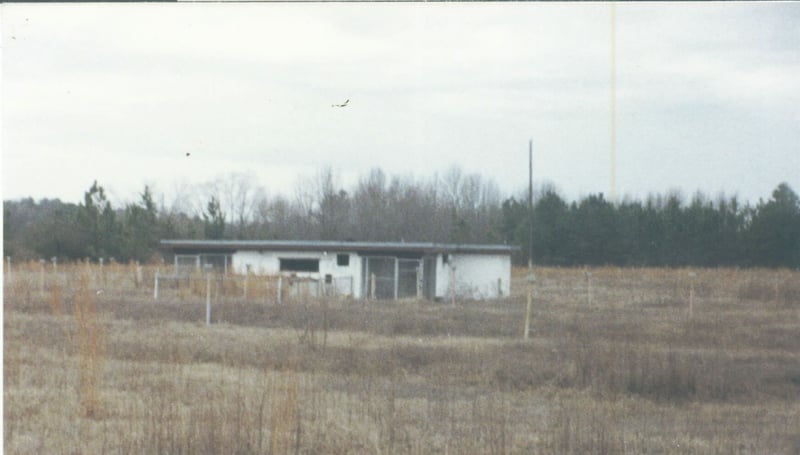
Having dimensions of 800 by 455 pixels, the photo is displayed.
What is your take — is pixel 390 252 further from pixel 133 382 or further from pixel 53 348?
pixel 133 382

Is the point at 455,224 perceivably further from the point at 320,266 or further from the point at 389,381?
the point at 389,381

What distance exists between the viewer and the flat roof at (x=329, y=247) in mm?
34328

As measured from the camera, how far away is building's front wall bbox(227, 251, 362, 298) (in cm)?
3431

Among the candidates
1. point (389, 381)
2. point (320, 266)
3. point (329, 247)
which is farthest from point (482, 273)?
point (389, 381)

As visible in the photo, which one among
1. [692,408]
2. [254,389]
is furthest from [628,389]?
[254,389]

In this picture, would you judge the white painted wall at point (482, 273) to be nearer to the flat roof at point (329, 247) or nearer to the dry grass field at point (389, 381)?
the flat roof at point (329, 247)

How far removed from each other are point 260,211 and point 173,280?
87.9ft

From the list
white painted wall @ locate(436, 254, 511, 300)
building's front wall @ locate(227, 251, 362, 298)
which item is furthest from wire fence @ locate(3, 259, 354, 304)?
white painted wall @ locate(436, 254, 511, 300)

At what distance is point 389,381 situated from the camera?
42.3 feet

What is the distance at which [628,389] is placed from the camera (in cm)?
1221

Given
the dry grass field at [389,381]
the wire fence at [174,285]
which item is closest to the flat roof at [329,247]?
the wire fence at [174,285]

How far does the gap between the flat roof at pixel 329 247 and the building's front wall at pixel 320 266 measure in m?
0.28

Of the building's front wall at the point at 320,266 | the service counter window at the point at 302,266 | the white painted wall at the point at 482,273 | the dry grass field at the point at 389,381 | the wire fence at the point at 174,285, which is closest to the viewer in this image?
the dry grass field at the point at 389,381

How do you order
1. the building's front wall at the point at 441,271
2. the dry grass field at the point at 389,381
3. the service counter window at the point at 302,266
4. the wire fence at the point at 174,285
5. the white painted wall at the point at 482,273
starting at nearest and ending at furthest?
the dry grass field at the point at 389,381
the wire fence at the point at 174,285
the building's front wall at the point at 441,271
the service counter window at the point at 302,266
the white painted wall at the point at 482,273
